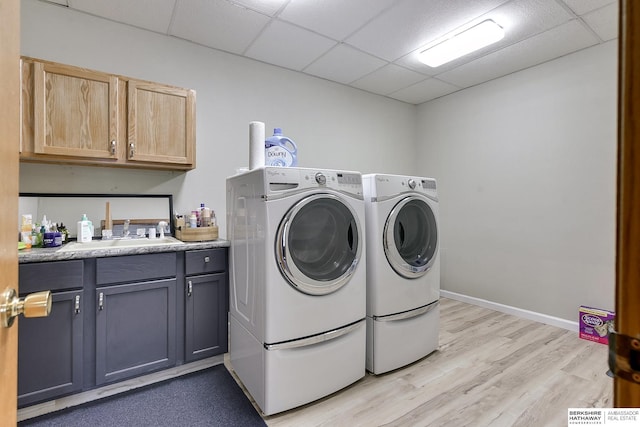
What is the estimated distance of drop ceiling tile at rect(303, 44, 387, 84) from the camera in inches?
113

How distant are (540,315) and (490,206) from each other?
3.85ft

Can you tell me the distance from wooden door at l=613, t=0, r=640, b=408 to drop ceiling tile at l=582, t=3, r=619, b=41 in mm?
2645

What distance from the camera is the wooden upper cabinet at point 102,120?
6.11ft

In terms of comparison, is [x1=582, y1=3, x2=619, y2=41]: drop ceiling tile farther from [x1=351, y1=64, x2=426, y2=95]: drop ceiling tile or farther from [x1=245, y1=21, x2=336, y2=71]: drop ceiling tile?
[x1=245, y1=21, x2=336, y2=71]: drop ceiling tile

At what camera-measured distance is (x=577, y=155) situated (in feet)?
9.15

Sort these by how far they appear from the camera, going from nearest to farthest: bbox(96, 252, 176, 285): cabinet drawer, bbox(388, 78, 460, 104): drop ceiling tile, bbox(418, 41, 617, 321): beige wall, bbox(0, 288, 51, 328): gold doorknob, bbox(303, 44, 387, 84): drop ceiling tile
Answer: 1. bbox(0, 288, 51, 328): gold doorknob
2. bbox(96, 252, 176, 285): cabinet drawer
3. bbox(418, 41, 617, 321): beige wall
4. bbox(303, 44, 387, 84): drop ceiling tile
5. bbox(388, 78, 460, 104): drop ceiling tile

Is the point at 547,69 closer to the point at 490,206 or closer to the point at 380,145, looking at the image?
the point at 490,206

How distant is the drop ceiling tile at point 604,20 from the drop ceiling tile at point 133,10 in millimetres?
3004

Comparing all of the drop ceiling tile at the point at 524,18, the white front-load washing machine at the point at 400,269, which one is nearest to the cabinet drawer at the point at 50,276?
the white front-load washing machine at the point at 400,269

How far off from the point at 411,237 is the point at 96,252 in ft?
6.70

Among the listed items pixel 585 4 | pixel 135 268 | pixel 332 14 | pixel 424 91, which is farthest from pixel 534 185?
pixel 135 268

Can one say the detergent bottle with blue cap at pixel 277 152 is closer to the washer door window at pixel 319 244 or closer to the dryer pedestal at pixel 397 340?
the washer door window at pixel 319 244

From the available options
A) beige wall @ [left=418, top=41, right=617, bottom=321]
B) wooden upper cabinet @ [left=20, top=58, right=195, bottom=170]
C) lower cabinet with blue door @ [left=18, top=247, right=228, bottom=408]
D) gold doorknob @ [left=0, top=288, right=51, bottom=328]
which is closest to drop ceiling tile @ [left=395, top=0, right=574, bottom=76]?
beige wall @ [left=418, top=41, right=617, bottom=321]

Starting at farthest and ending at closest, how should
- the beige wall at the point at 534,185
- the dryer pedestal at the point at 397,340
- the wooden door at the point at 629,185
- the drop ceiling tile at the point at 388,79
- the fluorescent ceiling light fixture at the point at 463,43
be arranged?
1. the drop ceiling tile at the point at 388,79
2. the beige wall at the point at 534,185
3. the fluorescent ceiling light fixture at the point at 463,43
4. the dryer pedestal at the point at 397,340
5. the wooden door at the point at 629,185
